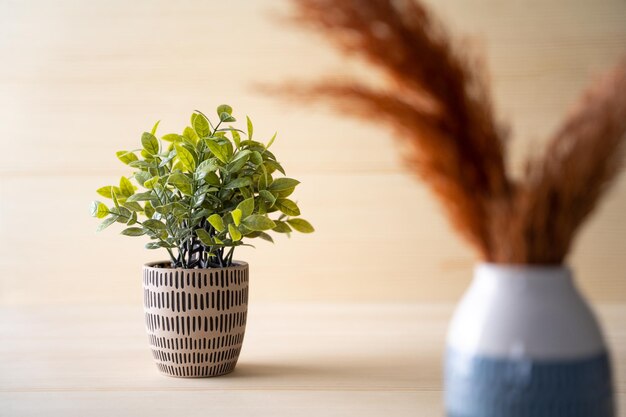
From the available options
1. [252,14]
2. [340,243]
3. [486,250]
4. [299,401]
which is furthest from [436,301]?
[486,250]

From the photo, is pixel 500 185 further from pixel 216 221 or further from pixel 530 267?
pixel 216 221

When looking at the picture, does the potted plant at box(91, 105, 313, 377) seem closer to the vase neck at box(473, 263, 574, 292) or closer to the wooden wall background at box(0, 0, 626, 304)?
the vase neck at box(473, 263, 574, 292)

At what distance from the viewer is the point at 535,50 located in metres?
1.37

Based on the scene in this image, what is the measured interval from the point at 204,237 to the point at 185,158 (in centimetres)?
9

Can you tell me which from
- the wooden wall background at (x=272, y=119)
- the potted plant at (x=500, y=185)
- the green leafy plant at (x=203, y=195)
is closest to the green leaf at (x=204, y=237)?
the green leafy plant at (x=203, y=195)

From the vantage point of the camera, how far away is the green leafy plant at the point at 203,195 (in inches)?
29.1

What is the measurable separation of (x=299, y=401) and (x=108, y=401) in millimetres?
191

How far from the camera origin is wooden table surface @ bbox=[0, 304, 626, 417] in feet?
2.24

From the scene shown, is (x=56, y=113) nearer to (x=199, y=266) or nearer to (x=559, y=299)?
(x=199, y=266)

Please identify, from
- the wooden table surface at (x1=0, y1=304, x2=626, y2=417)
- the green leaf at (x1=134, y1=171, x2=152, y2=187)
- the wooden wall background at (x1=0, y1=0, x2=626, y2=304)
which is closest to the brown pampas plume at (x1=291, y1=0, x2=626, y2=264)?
the wooden table surface at (x1=0, y1=304, x2=626, y2=417)

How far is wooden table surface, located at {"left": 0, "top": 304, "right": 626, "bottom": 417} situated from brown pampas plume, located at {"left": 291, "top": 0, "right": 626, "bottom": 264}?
0.29 metres

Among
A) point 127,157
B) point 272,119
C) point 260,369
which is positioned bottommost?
point 260,369

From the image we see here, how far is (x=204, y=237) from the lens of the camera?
0.74m

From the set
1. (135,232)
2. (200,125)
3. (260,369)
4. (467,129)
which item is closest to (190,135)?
(200,125)
